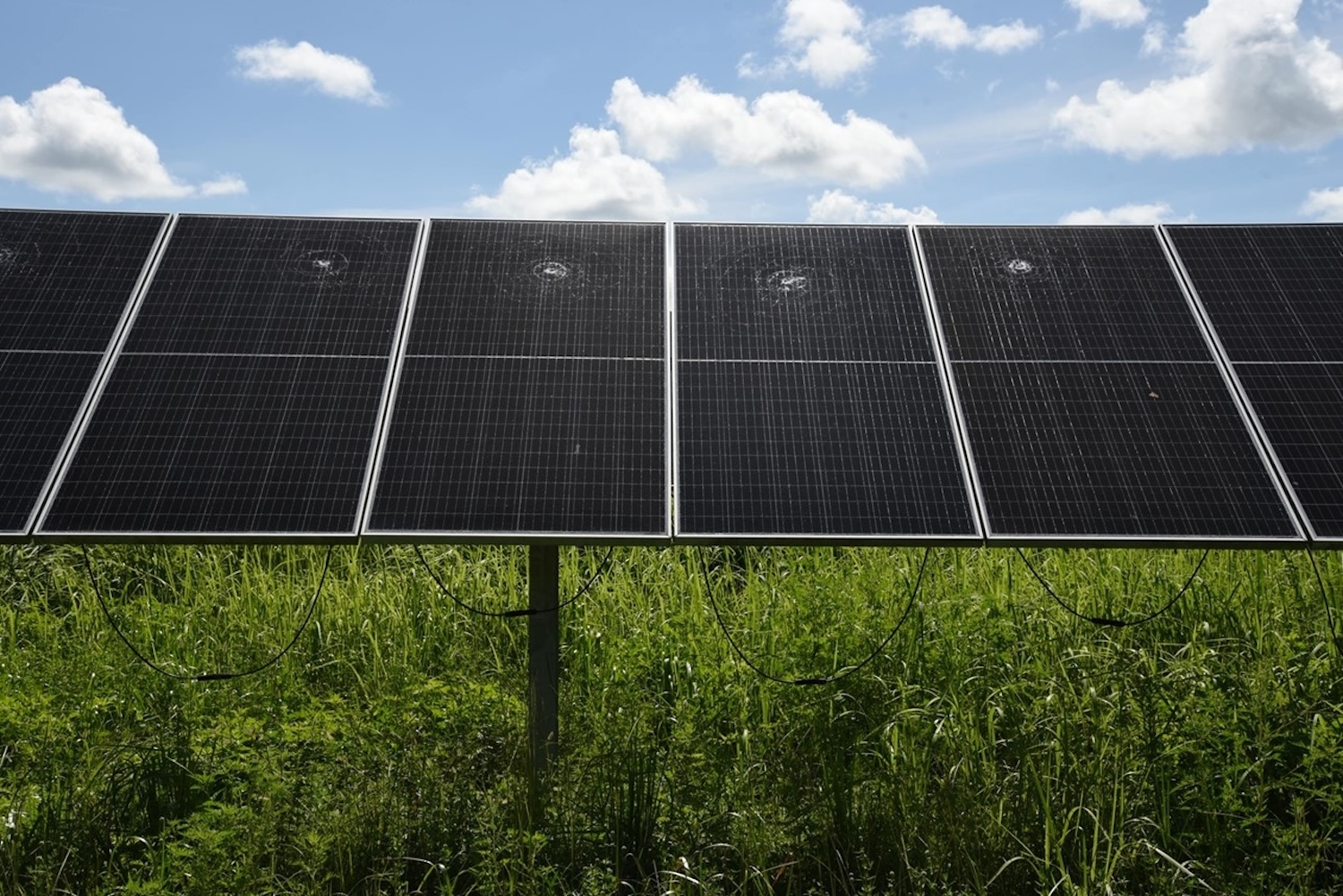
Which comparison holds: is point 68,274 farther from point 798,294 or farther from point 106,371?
point 798,294

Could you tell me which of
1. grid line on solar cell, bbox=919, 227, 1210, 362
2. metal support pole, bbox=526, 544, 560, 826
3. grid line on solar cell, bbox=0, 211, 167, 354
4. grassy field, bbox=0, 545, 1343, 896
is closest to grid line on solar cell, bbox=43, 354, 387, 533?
grid line on solar cell, bbox=0, 211, 167, 354

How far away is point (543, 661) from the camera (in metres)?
6.70

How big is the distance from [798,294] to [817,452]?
57.2 inches

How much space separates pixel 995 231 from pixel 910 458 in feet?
8.25

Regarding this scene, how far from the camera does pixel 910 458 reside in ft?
20.7

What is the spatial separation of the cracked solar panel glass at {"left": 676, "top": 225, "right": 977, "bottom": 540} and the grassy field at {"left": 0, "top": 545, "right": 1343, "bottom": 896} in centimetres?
158

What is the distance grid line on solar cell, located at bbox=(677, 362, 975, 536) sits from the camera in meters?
5.96

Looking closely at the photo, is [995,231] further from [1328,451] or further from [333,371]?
[333,371]

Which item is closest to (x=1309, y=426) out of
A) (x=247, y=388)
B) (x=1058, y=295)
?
(x=1058, y=295)

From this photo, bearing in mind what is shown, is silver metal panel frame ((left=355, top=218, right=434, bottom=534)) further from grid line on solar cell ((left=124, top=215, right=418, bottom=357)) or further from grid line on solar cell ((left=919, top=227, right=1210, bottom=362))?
grid line on solar cell ((left=919, top=227, right=1210, bottom=362))

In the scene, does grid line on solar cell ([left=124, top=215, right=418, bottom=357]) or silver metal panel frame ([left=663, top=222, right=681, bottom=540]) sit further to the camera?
grid line on solar cell ([left=124, top=215, right=418, bottom=357])

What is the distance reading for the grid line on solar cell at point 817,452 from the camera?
5965 mm

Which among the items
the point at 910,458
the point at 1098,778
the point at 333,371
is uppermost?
the point at 333,371

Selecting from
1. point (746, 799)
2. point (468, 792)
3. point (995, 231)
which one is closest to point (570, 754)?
point (468, 792)
